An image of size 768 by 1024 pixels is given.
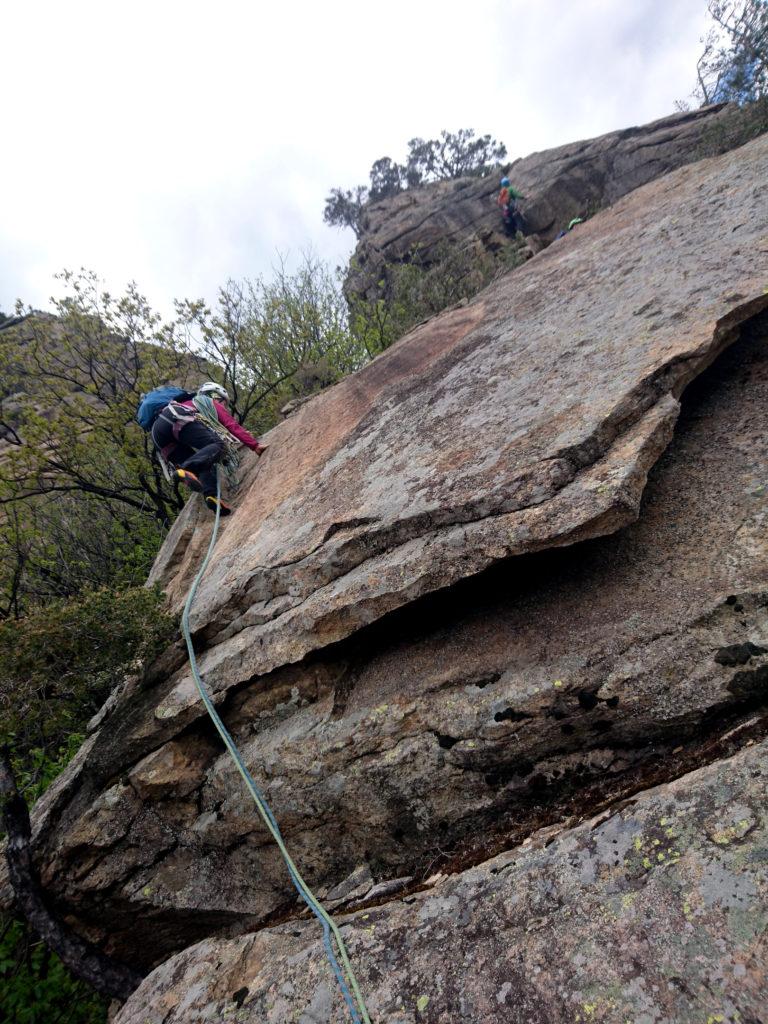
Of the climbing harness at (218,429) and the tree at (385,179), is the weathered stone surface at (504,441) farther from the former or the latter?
the tree at (385,179)

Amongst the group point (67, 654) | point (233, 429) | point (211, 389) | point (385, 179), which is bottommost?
point (67, 654)

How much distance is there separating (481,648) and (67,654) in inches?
144

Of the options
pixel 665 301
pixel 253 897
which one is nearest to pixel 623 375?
pixel 665 301

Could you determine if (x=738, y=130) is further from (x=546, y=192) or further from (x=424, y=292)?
(x=546, y=192)

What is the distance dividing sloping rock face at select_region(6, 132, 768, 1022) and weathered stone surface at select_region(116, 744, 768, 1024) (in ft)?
0.12

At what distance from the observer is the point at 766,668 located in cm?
258

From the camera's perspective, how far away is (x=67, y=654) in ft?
15.1

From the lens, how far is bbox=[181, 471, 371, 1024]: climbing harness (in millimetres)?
2314

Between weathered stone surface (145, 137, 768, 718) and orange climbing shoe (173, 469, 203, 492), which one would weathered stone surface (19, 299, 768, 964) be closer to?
weathered stone surface (145, 137, 768, 718)

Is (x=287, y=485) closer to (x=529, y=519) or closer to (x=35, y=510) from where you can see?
(x=529, y=519)

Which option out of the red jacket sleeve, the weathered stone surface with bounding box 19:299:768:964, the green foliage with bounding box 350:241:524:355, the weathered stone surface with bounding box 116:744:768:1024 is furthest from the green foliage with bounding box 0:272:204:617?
the weathered stone surface with bounding box 116:744:768:1024

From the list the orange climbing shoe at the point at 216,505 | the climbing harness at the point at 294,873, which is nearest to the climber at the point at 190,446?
the orange climbing shoe at the point at 216,505

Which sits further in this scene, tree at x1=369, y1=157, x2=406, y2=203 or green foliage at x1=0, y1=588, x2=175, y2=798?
tree at x1=369, y1=157, x2=406, y2=203

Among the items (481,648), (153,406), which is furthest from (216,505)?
(481,648)
